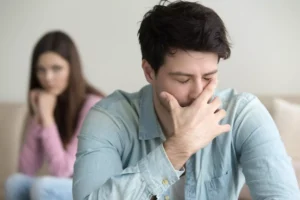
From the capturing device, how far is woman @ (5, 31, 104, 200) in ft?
6.02

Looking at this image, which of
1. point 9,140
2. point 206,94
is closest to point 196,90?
point 206,94

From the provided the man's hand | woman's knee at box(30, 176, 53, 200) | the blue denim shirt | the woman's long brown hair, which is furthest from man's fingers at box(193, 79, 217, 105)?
the woman's long brown hair

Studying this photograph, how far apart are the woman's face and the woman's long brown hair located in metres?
0.02

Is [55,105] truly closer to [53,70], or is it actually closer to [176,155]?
[53,70]

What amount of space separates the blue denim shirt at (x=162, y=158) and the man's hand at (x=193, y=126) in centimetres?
3

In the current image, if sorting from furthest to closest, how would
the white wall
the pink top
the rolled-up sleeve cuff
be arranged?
the white wall < the pink top < the rolled-up sleeve cuff

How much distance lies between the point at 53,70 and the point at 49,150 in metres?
0.37

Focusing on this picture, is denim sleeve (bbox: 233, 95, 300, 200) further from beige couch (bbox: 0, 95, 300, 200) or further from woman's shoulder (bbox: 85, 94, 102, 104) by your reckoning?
beige couch (bbox: 0, 95, 300, 200)

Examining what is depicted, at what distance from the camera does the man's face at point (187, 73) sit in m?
0.99

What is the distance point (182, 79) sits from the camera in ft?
3.33

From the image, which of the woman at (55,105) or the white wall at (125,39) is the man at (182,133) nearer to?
the woman at (55,105)

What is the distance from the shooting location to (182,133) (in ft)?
3.12

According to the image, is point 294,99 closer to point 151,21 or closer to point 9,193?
point 151,21

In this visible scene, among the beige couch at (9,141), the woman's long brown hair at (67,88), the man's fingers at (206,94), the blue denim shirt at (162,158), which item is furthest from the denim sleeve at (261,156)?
the beige couch at (9,141)
